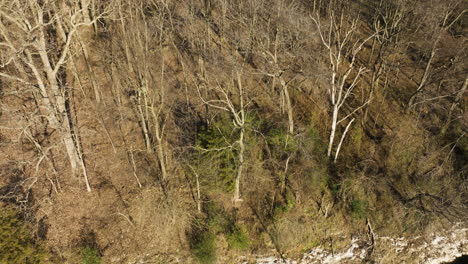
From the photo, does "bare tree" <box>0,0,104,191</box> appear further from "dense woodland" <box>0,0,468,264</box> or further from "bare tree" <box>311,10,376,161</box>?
"bare tree" <box>311,10,376,161</box>

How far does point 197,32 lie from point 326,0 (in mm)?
12179

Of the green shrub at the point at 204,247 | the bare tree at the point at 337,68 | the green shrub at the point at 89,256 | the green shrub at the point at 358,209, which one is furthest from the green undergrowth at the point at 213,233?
the bare tree at the point at 337,68

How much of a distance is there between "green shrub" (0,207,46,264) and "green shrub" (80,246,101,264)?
1.57 m

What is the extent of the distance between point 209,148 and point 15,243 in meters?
9.31

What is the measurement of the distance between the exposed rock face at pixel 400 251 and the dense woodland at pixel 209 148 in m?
0.53

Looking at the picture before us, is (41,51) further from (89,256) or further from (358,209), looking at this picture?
(358,209)

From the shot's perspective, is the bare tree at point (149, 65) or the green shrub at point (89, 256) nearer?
the green shrub at point (89, 256)

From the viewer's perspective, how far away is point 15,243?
13578mm

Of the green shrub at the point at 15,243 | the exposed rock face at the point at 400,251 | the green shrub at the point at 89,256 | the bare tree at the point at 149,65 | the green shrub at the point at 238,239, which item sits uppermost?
the bare tree at the point at 149,65

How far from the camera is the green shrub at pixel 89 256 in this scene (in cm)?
1464

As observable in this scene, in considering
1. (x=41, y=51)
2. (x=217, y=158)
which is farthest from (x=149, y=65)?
(x=217, y=158)

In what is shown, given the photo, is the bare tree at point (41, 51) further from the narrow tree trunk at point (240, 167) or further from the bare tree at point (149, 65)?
the narrow tree trunk at point (240, 167)

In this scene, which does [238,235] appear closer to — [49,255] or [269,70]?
[49,255]

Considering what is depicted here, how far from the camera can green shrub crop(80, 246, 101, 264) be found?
14643mm
